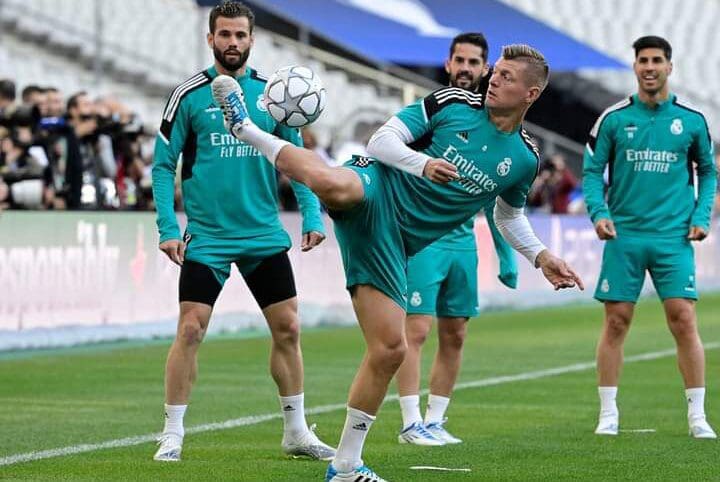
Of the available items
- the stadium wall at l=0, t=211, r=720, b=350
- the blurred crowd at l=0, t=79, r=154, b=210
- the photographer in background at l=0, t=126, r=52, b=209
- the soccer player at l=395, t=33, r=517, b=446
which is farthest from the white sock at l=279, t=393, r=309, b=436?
the photographer in background at l=0, t=126, r=52, b=209

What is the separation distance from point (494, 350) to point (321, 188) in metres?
9.48

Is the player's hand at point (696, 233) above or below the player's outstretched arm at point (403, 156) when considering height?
below

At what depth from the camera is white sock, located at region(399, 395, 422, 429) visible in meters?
9.38

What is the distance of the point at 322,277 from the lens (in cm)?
1892

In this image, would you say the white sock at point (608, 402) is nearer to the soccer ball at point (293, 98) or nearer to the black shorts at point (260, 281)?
the black shorts at point (260, 281)

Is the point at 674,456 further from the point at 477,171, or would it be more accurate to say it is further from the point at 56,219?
the point at 56,219

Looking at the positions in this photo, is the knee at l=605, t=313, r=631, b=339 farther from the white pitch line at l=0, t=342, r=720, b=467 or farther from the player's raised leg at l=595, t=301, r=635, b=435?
the white pitch line at l=0, t=342, r=720, b=467

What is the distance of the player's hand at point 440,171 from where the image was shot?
704 cm

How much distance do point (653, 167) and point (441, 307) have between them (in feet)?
4.89

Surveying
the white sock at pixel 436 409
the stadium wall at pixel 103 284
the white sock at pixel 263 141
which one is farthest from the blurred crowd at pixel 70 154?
the white sock at pixel 263 141

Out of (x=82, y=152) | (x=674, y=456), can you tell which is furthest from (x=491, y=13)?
(x=674, y=456)

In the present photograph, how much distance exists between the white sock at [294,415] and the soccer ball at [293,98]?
5.17 feet

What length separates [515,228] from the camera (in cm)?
811

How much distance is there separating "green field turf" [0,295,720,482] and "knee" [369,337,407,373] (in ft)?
2.34
